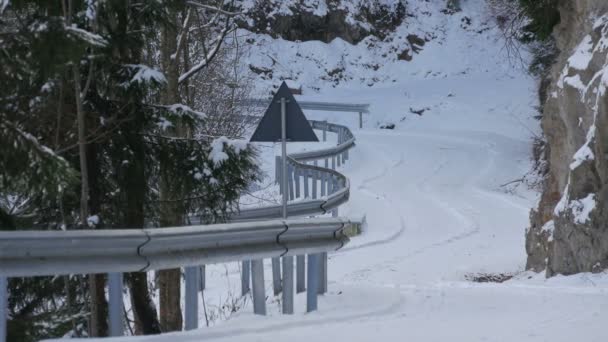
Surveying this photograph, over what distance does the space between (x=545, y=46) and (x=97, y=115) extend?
20.0m

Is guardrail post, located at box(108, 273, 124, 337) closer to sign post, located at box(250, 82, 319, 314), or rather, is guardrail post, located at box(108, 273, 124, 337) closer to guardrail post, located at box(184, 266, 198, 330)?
guardrail post, located at box(184, 266, 198, 330)

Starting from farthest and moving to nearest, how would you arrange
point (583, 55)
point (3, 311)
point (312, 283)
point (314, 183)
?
point (314, 183), point (583, 55), point (312, 283), point (3, 311)

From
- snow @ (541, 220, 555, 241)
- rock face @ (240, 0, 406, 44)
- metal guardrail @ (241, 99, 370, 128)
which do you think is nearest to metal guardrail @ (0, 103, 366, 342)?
snow @ (541, 220, 555, 241)

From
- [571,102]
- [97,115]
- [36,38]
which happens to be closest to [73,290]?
[97,115]

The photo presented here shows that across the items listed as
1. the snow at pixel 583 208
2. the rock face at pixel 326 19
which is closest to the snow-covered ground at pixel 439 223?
the snow at pixel 583 208

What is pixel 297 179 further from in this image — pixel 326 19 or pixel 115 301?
pixel 326 19

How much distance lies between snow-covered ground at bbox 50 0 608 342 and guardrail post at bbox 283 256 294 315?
12 centimetres

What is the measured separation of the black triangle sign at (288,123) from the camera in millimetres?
11455

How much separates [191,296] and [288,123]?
5.29 m

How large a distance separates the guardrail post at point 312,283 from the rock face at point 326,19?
41873 millimetres

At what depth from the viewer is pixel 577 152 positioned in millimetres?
12508

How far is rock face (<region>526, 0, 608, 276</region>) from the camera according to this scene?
11703 millimetres

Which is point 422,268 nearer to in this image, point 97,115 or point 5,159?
point 97,115

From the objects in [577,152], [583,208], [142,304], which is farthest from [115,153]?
[577,152]
